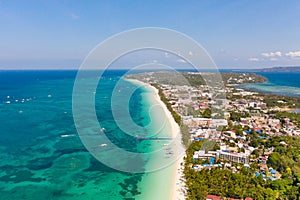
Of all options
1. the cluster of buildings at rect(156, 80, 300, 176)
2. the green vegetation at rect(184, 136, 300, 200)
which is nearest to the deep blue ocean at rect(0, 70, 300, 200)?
the green vegetation at rect(184, 136, 300, 200)

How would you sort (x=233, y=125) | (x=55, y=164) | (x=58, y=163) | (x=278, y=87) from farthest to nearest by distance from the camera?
(x=278, y=87)
(x=233, y=125)
(x=58, y=163)
(x=55, y=164)

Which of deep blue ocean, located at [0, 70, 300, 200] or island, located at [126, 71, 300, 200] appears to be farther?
deep blue ocean, located at [0, 70, 300, 200]

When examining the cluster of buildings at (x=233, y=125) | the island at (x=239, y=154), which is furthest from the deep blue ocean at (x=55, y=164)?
the cluster of buildings at (x=233, y=125)

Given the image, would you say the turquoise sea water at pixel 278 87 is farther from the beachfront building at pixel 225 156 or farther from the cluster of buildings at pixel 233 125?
the beachfront building at pixel 225 156

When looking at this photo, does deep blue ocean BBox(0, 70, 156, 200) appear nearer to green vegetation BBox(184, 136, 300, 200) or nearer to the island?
green vegetation BBox(184, 136, 300, 200)

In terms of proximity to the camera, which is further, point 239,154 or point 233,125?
point 233,125

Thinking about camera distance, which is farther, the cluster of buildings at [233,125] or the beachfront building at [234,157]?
the cluster of buildings at [233,125]

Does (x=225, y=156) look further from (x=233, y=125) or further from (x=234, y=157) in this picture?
(x=233, y=125)

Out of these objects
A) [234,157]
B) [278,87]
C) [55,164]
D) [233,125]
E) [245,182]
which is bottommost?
[245,182]

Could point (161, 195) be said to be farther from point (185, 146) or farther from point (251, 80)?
point (251, 80)

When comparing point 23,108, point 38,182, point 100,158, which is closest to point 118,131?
point 100,158

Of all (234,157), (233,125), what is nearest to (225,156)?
(234,157)

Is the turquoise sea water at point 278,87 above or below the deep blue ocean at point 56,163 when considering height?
above
